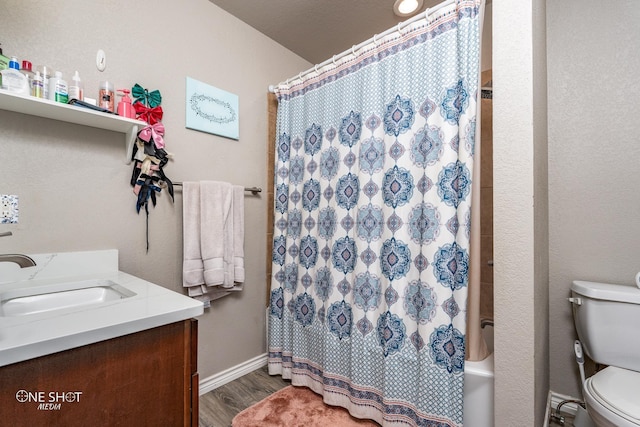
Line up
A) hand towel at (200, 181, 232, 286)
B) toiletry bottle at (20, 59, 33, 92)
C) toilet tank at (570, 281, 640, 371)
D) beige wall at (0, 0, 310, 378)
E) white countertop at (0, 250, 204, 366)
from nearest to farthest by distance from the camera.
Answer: white countertop at (0, 250, 204, 366) → toiletry bottle at (20, 59, 33, 92) → beige wall at (0, 0, 310, 378) → toilet tank at (570, 281, 640, 371) → hand towel at (200, 181, 232, 286)

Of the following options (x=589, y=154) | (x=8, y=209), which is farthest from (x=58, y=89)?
(x=589, y=154)

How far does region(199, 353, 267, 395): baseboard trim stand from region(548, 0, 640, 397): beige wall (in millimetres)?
1841

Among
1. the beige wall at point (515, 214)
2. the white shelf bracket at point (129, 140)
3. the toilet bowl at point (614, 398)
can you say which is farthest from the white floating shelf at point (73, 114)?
the toilet bowl at point (614, 398)

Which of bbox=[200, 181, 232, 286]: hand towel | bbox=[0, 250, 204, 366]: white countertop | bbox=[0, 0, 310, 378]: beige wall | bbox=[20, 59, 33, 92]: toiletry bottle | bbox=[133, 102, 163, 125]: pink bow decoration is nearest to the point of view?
bbox=[0, 250, 204, 366]: white countertop

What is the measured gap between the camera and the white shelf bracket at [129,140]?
4.25 feet

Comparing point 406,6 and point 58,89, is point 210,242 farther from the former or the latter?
point 406,6

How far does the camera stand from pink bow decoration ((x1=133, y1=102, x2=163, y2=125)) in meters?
1.37

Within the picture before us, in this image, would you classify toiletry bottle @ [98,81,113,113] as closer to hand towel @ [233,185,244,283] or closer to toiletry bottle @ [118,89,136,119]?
toiletry bottle @ [118,89,136,119]

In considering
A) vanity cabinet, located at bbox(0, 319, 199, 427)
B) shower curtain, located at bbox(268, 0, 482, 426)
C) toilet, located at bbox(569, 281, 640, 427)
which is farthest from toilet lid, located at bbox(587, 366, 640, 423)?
vanity cabinet, located at bbox(0, 319, 199, 427)

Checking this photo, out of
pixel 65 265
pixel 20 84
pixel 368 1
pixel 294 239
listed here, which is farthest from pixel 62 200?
pixel 368 1

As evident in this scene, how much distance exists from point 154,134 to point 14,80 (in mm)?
487

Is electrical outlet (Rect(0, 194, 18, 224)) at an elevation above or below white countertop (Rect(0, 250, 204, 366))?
above

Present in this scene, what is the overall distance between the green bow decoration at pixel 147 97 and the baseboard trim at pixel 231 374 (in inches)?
63.2

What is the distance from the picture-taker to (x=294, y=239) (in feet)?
5.98
